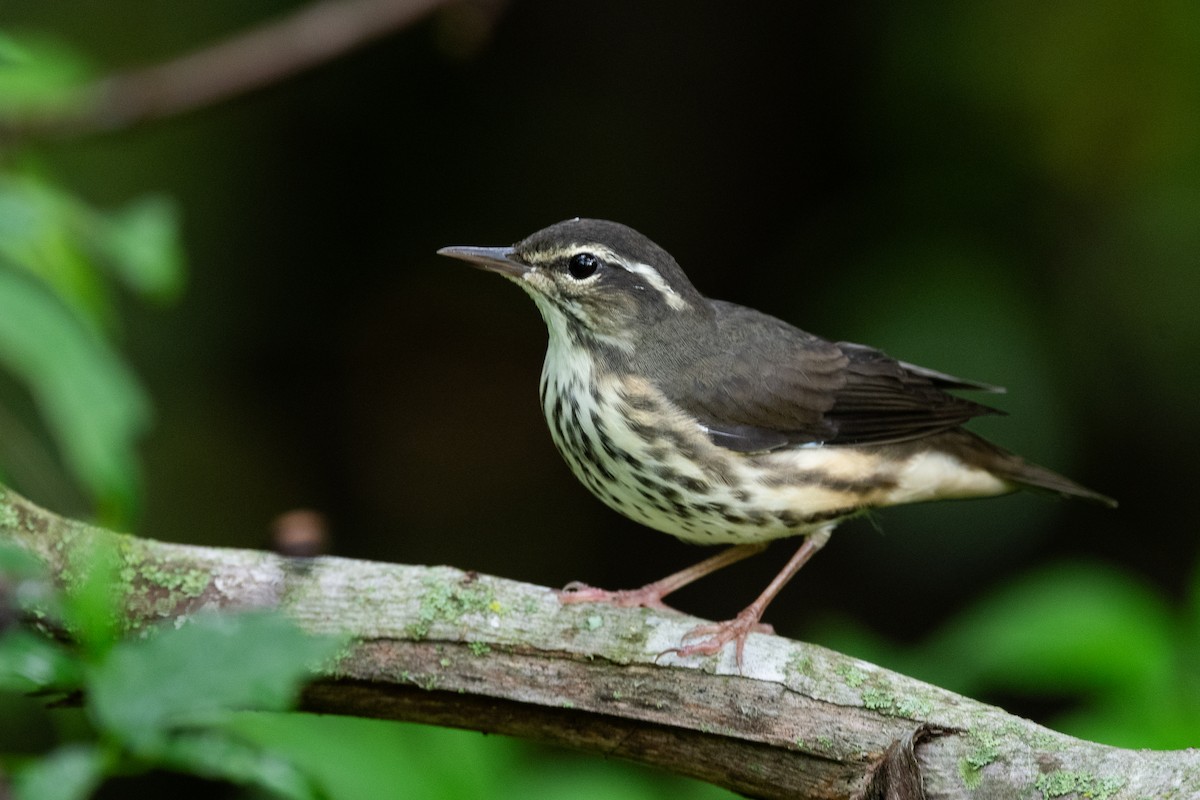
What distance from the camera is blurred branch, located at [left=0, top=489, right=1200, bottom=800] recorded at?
299cm

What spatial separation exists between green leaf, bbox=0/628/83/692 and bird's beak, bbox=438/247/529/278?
237 cm

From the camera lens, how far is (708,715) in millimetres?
3150

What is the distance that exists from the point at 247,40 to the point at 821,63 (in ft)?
11.7

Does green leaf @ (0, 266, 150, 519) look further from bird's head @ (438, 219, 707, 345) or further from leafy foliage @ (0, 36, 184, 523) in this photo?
bird's head @ (438, 219, 707, 345)

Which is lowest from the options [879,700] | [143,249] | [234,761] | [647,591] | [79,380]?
[234,761]

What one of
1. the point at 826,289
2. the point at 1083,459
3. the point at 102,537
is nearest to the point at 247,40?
the point at 102,537

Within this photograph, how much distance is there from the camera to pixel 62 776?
61.5 inches

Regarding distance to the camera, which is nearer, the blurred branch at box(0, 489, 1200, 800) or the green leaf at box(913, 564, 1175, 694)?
the blurred branch at box(0, 489, 1200, 800)

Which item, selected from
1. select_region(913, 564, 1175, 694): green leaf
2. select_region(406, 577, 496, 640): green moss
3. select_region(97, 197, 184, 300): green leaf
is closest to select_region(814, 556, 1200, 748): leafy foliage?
select_region(913, 564, 1175, 694): green leaf

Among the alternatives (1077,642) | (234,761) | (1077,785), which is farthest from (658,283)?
(234,761)

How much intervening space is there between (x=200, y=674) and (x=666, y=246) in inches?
248

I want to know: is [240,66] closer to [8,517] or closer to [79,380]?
[8,517]

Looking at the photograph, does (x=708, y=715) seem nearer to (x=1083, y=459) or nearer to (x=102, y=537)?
(x=102, y=537)

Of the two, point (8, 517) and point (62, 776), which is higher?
point (8, 517)
